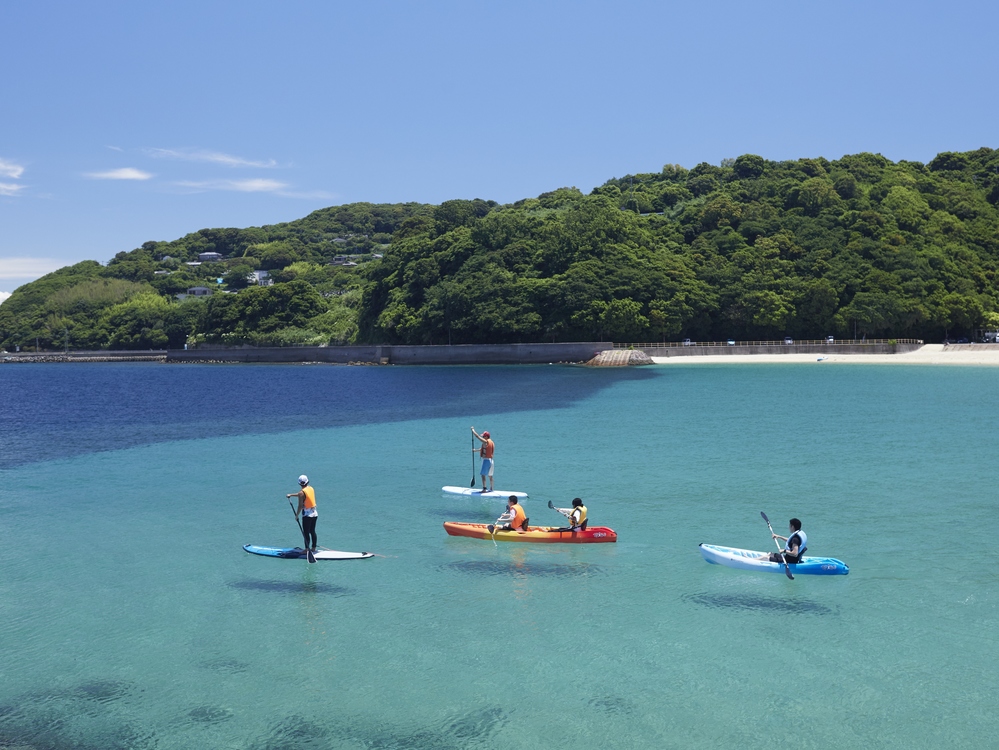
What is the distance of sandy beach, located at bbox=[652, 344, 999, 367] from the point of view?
82.6 metres

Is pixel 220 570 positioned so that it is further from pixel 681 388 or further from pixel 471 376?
pixel 471 376

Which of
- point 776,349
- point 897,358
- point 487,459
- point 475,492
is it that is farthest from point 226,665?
point 776,349

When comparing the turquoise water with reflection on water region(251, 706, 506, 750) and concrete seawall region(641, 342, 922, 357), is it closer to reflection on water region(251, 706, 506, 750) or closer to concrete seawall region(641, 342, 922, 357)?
reflection on water region(251, 706, 506, 750)

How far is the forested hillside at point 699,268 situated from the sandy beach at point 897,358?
7.83m

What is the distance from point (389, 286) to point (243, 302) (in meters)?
31.5

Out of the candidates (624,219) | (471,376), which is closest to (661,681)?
(471,376)

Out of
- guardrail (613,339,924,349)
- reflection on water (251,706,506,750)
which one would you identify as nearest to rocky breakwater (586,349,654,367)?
guardrail (613,339,924,349)

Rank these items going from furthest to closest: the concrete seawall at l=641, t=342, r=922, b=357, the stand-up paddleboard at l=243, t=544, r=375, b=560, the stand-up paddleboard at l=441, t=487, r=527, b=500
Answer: the concrete seawall at l=641, t=342, r=922, b=357, the stand-up paddleboard at l=441, t=487, r=527, b=500, the stand-up paddleboard at l=243, t=544, r=375, b=560

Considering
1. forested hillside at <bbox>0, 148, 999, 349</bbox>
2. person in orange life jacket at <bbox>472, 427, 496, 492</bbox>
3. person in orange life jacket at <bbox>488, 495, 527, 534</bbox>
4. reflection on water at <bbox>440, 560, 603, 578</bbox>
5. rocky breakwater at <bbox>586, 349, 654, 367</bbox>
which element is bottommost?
reflection on water at <bbox>440, 560, 603, 578</bbox>

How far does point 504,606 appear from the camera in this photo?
1436 cm

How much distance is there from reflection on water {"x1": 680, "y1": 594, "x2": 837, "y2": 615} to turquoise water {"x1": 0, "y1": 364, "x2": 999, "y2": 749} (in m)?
0.07

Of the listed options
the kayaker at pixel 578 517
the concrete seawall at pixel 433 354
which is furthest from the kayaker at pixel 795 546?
the concrete seawall at pixel 433 354

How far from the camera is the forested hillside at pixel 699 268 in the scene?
100 m

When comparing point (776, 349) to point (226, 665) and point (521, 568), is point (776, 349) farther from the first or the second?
point (226, 665)
